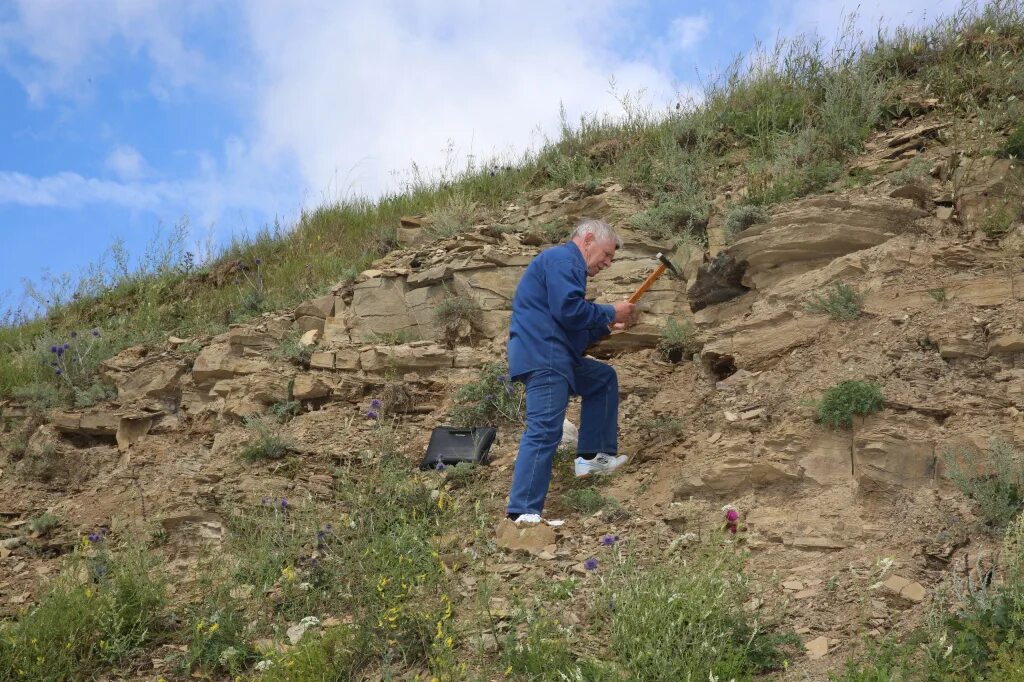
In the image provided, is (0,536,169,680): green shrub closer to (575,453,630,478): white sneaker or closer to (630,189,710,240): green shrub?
(575,453,630,478): white sneaker

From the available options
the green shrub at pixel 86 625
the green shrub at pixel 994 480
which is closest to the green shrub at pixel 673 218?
the green shrub at pixel 994 480

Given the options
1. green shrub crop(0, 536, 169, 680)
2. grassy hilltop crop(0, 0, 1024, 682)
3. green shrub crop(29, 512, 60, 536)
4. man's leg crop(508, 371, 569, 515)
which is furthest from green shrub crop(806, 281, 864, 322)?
green shrub crop(29, 512, 60, 536)

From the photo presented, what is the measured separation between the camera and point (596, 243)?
6.09m

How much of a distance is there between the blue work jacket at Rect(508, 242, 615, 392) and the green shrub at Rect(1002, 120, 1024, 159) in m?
3.32

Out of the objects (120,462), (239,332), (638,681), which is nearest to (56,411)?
(120,462)

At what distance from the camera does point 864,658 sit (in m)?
3.90

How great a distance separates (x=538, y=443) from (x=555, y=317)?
77cm

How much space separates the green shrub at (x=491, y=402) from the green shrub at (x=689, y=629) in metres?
2.88

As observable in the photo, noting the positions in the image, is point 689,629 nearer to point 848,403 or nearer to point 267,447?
point 848,403

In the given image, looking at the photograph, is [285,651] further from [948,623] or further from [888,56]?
[888,56]

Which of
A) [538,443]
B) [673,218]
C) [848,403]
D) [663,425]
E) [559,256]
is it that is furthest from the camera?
[673,218]

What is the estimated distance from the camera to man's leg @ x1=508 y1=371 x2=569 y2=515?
5.57 meters

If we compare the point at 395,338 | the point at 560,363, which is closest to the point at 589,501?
the point at 560,363

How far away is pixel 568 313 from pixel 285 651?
7.97ft
